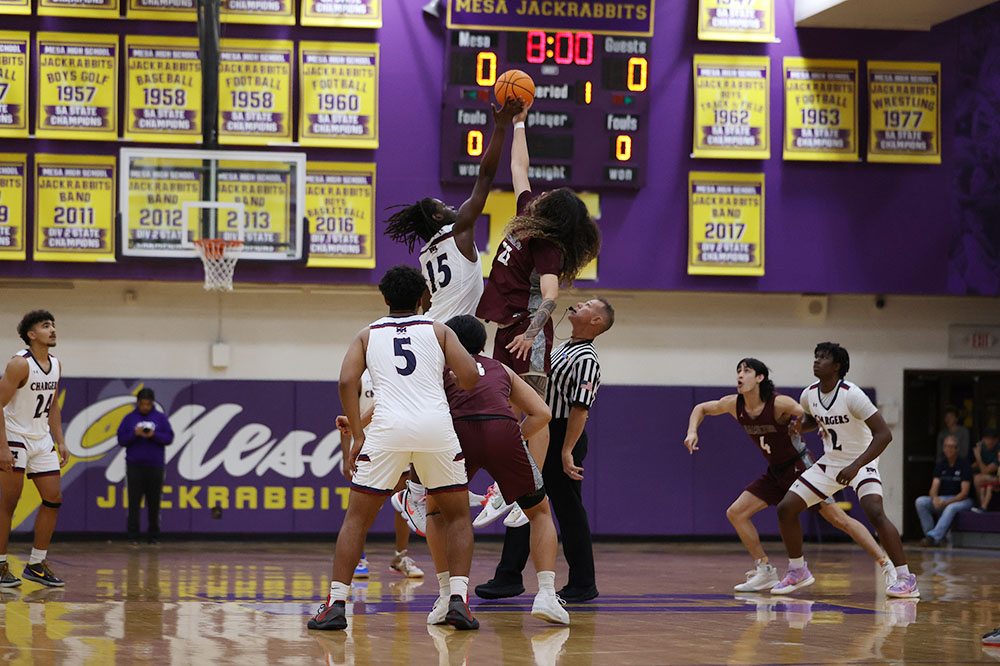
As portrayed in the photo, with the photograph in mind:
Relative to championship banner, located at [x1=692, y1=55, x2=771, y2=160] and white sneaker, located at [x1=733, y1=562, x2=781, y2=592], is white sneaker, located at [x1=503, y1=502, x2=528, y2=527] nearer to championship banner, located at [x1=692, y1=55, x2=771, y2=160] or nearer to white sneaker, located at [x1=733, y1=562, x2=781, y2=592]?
white sneaker, located at [x1=733, y1=562, x2=781, y2=592]

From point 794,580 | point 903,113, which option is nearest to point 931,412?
point 903,113

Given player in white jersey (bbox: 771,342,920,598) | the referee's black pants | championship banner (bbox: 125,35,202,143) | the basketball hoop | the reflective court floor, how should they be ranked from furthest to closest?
championship banner (bbox: 125,35,202,143)
the basketball hoop
player in white jersey (bbox: 771,342,920,598)
the referee's black pants
the reflective court floor

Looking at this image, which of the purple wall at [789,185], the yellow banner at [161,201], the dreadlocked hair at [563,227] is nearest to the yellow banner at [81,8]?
the purple wall at [789,185]

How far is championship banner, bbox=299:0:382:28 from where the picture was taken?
1504 cm

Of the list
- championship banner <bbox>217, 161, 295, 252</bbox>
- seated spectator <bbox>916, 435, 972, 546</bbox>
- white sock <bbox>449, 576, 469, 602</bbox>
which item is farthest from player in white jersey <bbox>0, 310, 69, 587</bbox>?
seated spectator <bbox>916, 435, 972, 546</bbox>

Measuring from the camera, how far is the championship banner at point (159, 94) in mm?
14773

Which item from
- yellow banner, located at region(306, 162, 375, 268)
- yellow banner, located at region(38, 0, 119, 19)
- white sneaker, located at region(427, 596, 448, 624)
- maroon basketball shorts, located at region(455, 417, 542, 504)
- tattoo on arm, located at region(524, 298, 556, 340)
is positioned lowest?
white sneaker, located at region(427, 596, 448, 624)

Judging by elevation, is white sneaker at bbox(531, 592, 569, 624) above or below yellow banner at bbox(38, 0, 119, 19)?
below

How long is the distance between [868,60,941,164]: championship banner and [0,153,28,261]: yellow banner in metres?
10.7

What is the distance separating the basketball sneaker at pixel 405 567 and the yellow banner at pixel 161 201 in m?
5.47

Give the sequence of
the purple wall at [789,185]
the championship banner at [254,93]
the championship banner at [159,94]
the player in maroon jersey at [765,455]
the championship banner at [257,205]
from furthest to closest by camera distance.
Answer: the purple wall at [789,185]
the championship banner at [254,93]
the championship banner at [159,94]
the championship banner at [257,205]
the player in maroon jersey at [765,455]

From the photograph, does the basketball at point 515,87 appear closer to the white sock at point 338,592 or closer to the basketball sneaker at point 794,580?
the white sock at point 338,592

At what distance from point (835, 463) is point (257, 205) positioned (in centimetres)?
787

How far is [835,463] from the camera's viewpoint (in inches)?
380
